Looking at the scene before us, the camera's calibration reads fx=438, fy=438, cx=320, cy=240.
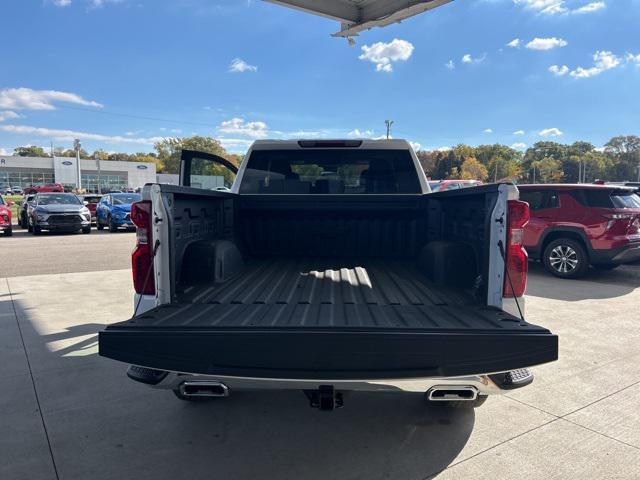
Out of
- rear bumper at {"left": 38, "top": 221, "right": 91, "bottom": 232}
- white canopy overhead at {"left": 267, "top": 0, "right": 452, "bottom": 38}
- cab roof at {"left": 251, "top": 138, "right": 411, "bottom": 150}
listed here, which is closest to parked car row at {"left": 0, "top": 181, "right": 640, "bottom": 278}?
white canopy overhead at {"left": 267, "top": 0, "right": 452, "bottom": 38}

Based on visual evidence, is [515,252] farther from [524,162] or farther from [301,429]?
[524,162]

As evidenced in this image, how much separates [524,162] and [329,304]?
435 feet

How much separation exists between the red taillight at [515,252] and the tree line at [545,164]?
85874 mm

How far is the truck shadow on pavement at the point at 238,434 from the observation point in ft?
8.69

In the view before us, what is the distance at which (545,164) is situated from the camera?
105125 mm

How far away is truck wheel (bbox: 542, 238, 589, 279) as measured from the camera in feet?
28.0

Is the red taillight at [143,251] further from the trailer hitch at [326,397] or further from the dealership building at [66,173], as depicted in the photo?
the dealership building at [66,173]

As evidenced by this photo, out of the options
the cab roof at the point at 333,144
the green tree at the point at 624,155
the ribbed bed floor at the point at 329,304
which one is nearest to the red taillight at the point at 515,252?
the ribbed bed floor at the point at 329,304

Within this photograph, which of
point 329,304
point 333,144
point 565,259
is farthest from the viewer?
point 565,259

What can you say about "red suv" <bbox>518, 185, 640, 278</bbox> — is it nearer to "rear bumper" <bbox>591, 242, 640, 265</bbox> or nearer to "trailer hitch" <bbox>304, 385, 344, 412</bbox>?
"rear bumper" <bbox>591, 242, 640, 265</bbox>

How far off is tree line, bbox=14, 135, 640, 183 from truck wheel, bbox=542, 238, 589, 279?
78.7 meters

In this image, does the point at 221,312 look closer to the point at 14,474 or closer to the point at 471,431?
the point at 14,474

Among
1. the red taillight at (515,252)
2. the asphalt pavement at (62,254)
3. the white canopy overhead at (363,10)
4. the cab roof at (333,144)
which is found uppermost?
the white canopy overhead at (363,10)

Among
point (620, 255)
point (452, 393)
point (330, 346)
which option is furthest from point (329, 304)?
point (620, 255)
